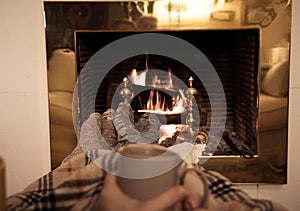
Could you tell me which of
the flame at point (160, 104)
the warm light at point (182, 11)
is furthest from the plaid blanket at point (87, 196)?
the flame at point (160, 104)

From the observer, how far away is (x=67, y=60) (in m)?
1.81

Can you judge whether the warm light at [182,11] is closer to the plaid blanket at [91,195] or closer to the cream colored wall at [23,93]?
the cream colored wall at [23,93]

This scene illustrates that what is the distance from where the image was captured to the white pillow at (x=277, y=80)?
1805mm

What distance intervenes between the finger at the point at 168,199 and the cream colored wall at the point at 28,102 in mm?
1416

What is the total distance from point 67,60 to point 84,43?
0.16 m

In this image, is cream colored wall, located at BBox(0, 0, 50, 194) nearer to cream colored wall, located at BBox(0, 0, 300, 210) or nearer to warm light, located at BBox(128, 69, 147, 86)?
cream colored wall, located at BBox(0, 0, 300, 210)

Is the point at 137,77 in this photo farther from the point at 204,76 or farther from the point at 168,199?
the point at 168,199

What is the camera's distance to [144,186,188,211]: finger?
487mm

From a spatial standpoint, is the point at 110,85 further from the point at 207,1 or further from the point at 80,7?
the point at 207,1

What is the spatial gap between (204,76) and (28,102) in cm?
76

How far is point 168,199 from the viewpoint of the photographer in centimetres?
49

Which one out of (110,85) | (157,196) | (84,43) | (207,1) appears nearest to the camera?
(157,196)

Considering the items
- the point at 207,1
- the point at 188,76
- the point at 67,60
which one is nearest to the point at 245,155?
the point at 188,76

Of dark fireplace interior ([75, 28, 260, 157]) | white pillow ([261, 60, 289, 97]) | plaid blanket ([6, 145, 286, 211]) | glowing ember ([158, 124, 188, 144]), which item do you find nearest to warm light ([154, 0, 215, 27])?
dark fireplace interior ([75, 28, 260, 157])
